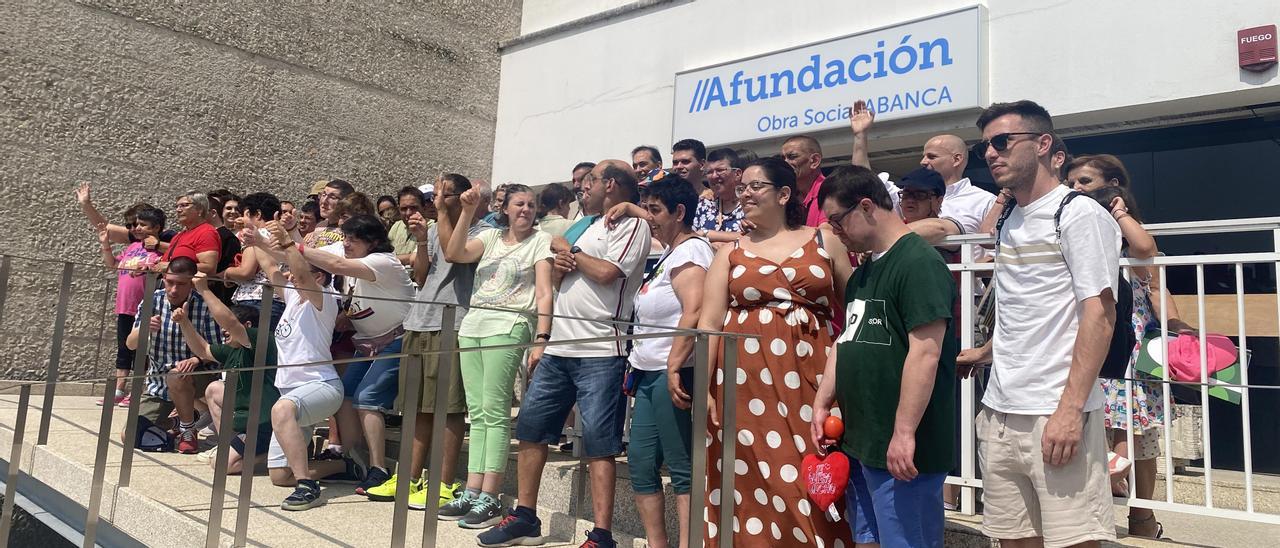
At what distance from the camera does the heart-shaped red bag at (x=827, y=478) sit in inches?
97.9

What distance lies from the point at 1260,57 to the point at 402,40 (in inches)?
299

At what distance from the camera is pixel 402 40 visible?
947 cm

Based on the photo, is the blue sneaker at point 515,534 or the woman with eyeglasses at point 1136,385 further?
the woman with eyeglasses at point 1136,385

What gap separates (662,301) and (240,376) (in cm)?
167

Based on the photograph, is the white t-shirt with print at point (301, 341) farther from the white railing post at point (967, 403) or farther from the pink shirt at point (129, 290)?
the white railing post at point (967, 403)

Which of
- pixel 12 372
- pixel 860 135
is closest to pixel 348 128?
pixel 12 372

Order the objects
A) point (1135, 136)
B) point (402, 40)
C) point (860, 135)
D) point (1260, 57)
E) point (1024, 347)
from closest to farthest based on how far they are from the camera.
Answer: point (1024, 347) → point (860, 135) → point (1260, 57) → point (1135, 136) → point (402, 40)

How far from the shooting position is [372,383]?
3199mm

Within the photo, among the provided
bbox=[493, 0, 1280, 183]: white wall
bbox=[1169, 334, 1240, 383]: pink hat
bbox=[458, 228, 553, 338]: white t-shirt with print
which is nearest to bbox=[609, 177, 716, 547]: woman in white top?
bbox=[458, 228, 553, 338]: white t-shirt with print

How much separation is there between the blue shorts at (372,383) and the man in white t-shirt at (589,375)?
519 mm

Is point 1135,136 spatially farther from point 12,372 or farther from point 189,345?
point 12,372

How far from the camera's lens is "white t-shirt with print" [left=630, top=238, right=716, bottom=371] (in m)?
3.28

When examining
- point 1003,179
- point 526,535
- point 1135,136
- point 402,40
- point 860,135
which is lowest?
point 526,535

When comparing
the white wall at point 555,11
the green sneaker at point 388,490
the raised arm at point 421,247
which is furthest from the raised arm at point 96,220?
the green sneaker at point 388,490
